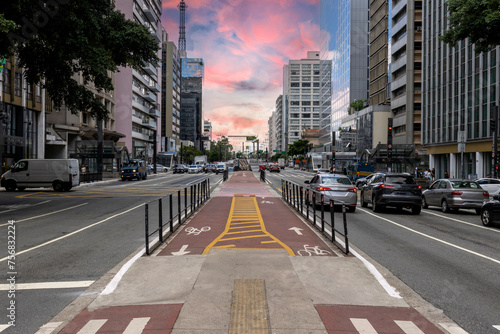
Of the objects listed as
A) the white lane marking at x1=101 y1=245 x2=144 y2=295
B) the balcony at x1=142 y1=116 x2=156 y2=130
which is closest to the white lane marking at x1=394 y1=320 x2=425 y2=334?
the white lane marking at x1=101 y1=245 x2=144 y2=295

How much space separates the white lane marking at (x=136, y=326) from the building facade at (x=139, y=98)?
213ft

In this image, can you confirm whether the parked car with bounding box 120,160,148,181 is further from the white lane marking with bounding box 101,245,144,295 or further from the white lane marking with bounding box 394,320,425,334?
the white lane marking with bounding box 394,320,425,334

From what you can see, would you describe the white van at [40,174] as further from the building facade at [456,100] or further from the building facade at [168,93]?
the building facade at [168,93]

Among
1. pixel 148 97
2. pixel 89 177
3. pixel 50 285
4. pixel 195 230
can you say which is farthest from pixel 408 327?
pixel 148 97

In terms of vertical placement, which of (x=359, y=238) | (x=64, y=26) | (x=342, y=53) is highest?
(x=342, y=53)

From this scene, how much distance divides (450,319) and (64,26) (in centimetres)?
1888

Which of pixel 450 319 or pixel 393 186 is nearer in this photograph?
pixel 450 319

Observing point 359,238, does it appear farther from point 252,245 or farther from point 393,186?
point 393,186

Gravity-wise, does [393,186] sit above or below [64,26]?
below

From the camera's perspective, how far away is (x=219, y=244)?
31.7ft

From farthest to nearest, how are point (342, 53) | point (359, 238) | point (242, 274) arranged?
point (342, 53)
point (359, 238)
point (242, 274)

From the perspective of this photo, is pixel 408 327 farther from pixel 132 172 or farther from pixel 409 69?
pixel 409 69

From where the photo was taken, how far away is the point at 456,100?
44156 millimetres

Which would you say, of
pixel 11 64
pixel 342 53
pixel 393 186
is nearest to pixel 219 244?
pixel 393 186
